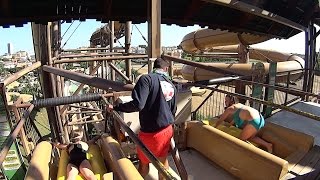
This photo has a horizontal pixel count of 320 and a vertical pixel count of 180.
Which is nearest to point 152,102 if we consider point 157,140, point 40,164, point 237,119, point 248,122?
point 157,140

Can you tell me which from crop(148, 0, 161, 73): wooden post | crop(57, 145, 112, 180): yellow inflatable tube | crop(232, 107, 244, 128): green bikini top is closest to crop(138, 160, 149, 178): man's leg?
crop(57, 145, 112, 180): yellow inflatable tube

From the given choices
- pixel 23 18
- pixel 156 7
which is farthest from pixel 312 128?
pixel 23 18

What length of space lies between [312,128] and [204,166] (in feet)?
9.09

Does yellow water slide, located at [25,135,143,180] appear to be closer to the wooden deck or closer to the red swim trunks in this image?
the red swim trunks

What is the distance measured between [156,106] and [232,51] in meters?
13.7

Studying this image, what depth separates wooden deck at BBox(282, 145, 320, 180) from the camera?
3606mm

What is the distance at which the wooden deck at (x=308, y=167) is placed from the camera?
3606 millimetres

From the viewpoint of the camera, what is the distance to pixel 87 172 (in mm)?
3455

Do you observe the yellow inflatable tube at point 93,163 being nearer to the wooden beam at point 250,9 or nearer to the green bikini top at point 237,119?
the green bikini top at point 237,119

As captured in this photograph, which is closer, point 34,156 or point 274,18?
point 34,156

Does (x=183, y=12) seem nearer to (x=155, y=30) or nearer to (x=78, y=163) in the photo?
(x=155, y=30)

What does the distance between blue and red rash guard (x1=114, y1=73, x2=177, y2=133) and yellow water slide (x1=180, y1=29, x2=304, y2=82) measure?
264 inches

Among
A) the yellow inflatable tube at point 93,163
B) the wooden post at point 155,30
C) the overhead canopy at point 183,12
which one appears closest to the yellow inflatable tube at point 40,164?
the yellow inflatable tube at point 93,163

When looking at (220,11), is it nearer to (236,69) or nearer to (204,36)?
(236,69)
